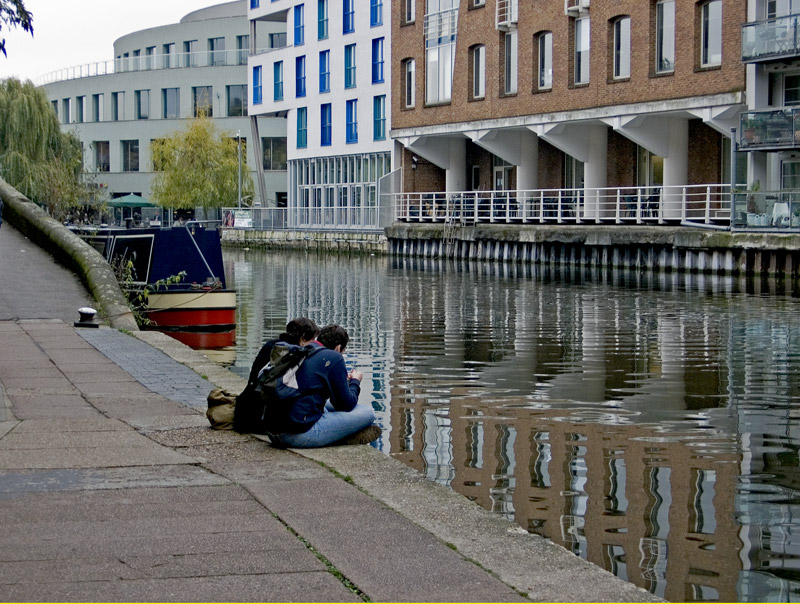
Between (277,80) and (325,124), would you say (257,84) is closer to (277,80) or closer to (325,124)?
(277,80)

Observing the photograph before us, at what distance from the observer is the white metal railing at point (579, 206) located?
41641 mm

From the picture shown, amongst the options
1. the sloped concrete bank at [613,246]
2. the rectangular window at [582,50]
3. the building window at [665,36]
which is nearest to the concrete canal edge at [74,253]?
the sloped concrete bank at [613,246]

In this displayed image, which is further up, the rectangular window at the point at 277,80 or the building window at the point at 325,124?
the rectangular window at the point at 277,80

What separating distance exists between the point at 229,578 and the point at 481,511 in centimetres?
212

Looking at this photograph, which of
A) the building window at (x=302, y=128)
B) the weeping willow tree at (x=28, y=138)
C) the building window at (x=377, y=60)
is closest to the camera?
the weeping willow tree at (x=28, y=138)

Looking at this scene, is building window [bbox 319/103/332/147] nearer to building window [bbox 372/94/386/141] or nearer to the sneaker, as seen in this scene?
building window [bbox 372/94/386/141]

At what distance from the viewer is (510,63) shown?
51.8 metres

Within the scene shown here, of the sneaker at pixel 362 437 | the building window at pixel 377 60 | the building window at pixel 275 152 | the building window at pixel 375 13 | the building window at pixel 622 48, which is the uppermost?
the building window at pixel 375 13

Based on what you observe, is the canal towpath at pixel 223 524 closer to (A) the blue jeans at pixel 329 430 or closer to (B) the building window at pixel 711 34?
(A) the blue jeans at pixel 329 430

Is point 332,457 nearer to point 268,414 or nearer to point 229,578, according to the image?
point 268,414

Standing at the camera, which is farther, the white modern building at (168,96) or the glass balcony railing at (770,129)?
the white modern building at (168,96)

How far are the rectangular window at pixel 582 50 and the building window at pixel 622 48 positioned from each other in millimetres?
1631

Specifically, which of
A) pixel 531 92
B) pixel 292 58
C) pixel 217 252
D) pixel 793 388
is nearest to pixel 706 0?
pixel 531 92

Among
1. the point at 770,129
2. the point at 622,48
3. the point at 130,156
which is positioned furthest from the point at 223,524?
the point at 130,156
